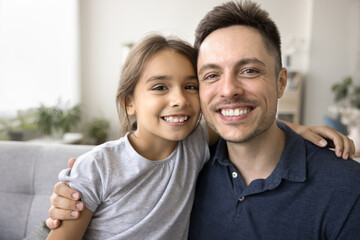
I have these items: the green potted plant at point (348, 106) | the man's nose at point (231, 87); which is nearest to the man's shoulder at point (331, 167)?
the man's nose at point (231, 87)

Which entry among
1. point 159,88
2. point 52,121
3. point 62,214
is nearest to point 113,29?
point 52,121

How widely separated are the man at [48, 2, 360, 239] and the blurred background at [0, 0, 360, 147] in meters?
3.54

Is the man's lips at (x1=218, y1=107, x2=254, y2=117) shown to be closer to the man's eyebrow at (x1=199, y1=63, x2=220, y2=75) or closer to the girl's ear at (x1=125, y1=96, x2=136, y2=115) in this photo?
the man's eyebrow at (x1=199, y1=63, x2=220, y2=75)

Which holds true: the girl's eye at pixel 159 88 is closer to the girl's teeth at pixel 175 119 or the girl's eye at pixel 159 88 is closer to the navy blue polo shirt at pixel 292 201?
the girl's teeth at pixel 175 119

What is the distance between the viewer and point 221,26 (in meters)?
1.16

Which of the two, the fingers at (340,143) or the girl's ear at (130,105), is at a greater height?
the girl's ear at (130,105)

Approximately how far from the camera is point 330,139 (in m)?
1.20

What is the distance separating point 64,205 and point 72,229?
10cm

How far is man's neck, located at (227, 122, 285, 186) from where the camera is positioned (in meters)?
1.14

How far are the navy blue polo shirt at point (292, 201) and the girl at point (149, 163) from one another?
0.47 ft

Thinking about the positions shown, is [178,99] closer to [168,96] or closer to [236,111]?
[168,96]

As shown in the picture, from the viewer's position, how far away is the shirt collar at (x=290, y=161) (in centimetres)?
105

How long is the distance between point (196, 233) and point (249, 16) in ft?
2.89

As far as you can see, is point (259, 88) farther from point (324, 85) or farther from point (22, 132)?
point (324, 85)
